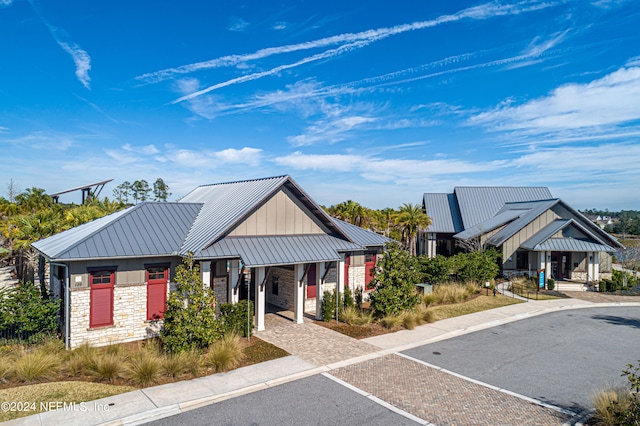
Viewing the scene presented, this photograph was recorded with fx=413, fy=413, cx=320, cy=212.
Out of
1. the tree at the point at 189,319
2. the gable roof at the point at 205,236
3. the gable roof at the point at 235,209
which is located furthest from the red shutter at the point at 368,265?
the tree at the point at 189,319

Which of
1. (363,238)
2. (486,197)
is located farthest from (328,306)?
(486,197)

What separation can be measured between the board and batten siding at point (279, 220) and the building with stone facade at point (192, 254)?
0.05m

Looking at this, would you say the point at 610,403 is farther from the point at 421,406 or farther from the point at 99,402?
the point at 99,402

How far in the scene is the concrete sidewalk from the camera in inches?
381

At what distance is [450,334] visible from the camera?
58.4 feet

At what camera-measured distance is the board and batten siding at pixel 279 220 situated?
59.0ft

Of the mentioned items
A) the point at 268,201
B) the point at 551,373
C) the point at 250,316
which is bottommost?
the point at 551,373

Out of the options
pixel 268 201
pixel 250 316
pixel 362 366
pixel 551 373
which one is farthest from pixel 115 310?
pixel 551 373

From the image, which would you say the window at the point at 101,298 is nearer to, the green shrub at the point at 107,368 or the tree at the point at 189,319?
the tree at the point at 189,319

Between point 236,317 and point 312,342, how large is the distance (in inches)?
125

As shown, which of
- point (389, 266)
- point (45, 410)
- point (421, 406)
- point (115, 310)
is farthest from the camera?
point (389, 266)

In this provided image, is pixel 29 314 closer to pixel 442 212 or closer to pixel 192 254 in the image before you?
pixel 192 254

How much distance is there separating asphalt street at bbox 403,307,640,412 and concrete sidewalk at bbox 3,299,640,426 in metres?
1.20

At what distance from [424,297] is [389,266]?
5.22m
